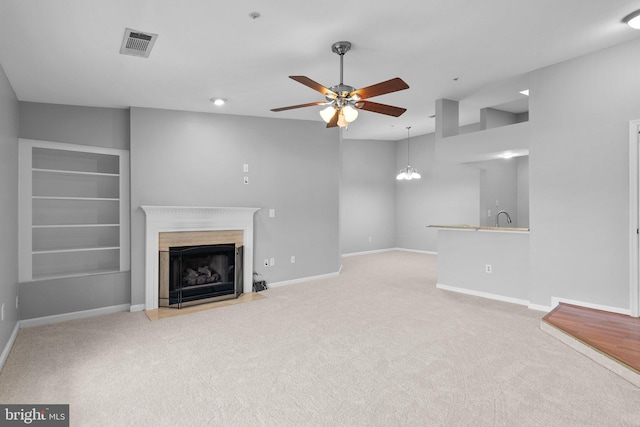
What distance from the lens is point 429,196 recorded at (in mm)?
8953

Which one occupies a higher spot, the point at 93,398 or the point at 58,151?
the point at 58,151

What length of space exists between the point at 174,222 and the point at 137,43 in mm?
2287

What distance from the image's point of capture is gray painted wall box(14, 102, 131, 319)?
13.0ft

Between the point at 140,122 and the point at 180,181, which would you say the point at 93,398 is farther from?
the point at 140,122

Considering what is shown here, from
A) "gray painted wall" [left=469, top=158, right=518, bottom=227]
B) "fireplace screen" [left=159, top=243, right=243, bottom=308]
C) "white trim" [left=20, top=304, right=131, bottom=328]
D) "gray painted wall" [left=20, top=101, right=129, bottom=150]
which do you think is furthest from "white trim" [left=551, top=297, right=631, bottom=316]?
"gray painted wall" [left=20, top=101, right=129, bottom=150]

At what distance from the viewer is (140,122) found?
15.0ft

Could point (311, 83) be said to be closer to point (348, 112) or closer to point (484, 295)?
point (348, 112)

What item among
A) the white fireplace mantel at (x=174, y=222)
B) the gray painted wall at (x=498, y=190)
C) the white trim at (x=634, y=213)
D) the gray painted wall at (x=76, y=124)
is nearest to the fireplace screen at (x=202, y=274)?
the white fireplace mantel at (x=174, y=222)

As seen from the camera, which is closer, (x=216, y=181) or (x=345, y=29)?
(x=345, y=29)

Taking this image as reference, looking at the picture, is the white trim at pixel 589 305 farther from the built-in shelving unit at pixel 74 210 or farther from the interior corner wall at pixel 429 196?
the built-in shelving unit at pixel 74 210

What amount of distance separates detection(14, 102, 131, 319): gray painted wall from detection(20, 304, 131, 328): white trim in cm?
4

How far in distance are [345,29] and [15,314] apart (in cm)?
430

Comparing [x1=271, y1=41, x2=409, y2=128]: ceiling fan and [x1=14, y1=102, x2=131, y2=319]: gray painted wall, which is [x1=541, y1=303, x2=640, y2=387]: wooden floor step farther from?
[x1=14, y1=102, x2=131, y2=319]: gray painted wall

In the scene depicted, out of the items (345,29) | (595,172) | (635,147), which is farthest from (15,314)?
(635,147)
